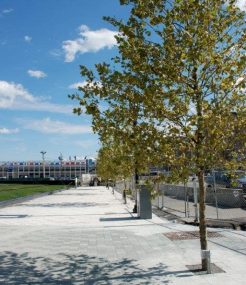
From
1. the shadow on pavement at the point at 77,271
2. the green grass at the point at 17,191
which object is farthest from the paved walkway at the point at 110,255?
the green grass at the point at 17,191

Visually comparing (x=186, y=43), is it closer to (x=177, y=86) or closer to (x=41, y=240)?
(x=177, y=86)

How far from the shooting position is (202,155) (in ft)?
26.6

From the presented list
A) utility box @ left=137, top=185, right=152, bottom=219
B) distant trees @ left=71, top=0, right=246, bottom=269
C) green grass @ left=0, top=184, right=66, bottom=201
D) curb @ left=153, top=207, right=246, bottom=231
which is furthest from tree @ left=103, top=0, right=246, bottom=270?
green grass @ left=0, top=184, right=66, bottom=201

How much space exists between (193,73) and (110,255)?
4.98 meters

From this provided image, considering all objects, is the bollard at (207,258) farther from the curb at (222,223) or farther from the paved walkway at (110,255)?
the curb at (222,223)

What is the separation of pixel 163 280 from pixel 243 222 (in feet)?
24.9

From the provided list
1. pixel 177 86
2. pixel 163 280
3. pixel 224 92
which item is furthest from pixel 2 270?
pixel 224 92

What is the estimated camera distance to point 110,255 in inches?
428

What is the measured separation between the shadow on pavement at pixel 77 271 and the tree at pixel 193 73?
1.17m

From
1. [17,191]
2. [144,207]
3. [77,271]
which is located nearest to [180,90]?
[77,271]

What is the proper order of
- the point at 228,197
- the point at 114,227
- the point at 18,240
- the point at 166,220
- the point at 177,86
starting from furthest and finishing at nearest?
the point at 228,197
the point at 166,220
the point at 114,227
the point at 18,240
the point at 177,86

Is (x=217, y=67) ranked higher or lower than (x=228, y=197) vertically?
higher

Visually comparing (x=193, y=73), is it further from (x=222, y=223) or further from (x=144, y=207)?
(x=144, y=207)

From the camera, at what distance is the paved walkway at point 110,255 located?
8570 millimetres
